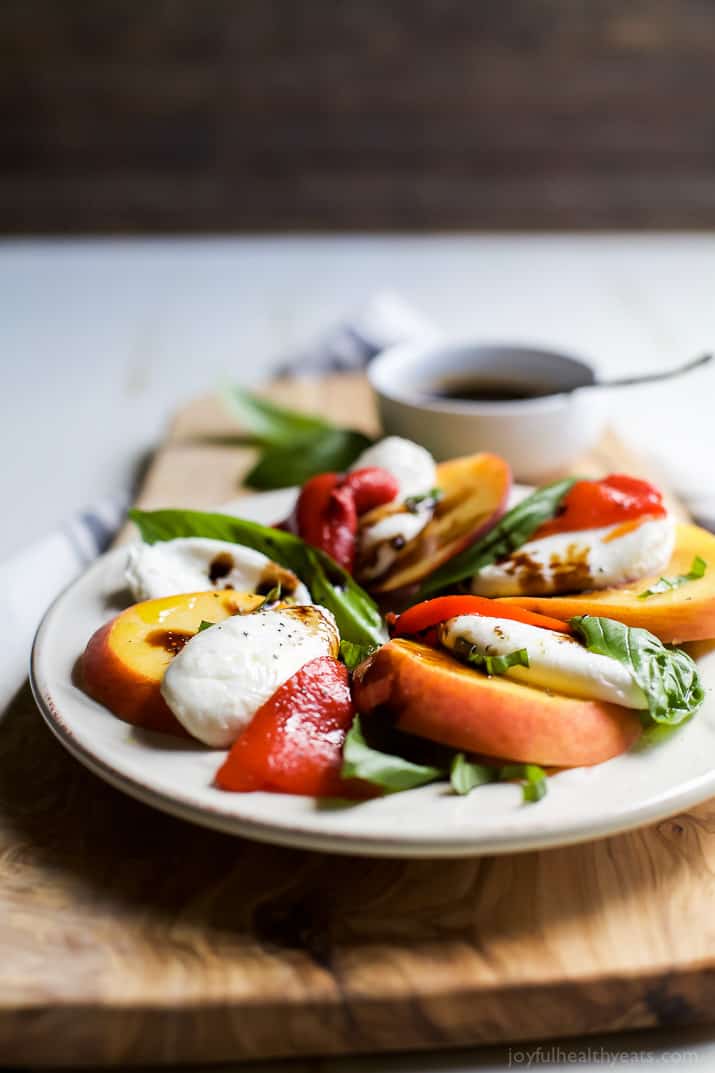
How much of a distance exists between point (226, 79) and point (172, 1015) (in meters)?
5.93

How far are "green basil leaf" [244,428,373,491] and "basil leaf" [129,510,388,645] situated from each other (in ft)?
2.23

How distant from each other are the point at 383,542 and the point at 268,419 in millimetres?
1133

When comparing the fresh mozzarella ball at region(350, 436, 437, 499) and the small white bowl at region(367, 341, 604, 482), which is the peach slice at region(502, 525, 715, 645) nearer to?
the fresh mozzarella ball at region(350, 436, 437, 499)

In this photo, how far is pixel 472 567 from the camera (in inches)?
70.6

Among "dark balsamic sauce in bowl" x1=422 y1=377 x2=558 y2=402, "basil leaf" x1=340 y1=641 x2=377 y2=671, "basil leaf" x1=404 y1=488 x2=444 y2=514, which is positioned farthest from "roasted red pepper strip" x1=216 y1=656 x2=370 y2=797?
"dark balsamic sauce in bowl" x1=422 y1=377 x2=558 y2=402

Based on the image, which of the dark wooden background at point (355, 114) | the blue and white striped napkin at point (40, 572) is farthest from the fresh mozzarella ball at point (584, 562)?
the dark wooden background at point (355, 114)

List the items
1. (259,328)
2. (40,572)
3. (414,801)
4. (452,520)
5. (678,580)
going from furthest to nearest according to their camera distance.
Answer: (259,328) < (40,572) < (452,520) < (678,580) < (414,801)

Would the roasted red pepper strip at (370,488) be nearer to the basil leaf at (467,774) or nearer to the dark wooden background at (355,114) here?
the basil leaf at (467,774)

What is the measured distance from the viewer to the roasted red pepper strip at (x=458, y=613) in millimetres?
1479

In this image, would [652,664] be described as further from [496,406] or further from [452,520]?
[496,406]

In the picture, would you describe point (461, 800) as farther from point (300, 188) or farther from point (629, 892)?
point (300, 188)

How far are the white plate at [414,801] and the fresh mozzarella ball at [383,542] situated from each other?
22.4 inches

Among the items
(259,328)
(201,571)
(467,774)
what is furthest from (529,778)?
(259,328)

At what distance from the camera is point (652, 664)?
1356mm
